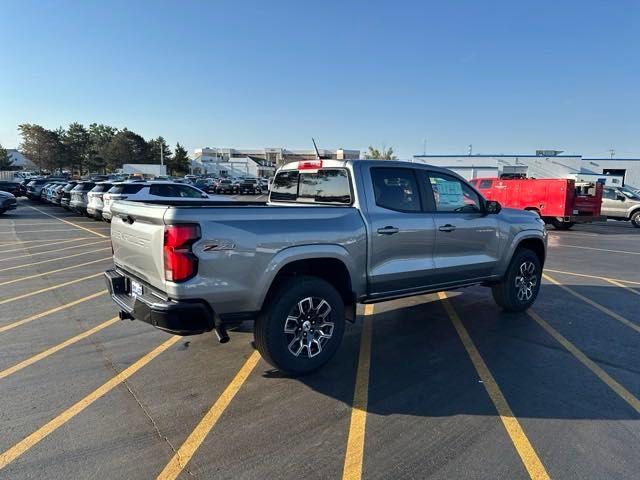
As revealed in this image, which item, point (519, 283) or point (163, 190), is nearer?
point (519, 283)

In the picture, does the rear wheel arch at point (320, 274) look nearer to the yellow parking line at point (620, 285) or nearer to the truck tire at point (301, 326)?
the truck tire at point (301, 326)

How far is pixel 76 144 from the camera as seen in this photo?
80.3 metres

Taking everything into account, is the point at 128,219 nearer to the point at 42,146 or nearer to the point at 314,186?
the point at 314,186

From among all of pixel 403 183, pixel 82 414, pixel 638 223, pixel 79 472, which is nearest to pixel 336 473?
pixel 79 472

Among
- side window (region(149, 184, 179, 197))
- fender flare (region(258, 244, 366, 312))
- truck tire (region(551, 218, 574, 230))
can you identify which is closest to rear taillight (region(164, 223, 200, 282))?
fender flare (region(258, 244, 366, 312))

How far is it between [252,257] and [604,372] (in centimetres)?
358

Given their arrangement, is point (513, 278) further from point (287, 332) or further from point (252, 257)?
point (252, 257)

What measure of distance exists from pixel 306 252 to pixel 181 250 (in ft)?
3.50

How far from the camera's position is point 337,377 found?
3.88 metres

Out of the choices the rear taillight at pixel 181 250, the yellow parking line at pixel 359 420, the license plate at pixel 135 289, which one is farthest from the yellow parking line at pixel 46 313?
the yellow parking line at pixel 359 420

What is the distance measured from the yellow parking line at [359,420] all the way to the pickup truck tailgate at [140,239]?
182 cm

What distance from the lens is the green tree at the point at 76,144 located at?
7875 centimetres

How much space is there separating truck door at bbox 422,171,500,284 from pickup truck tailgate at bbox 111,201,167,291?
2994mm

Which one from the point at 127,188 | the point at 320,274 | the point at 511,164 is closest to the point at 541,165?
the point at 511,164
